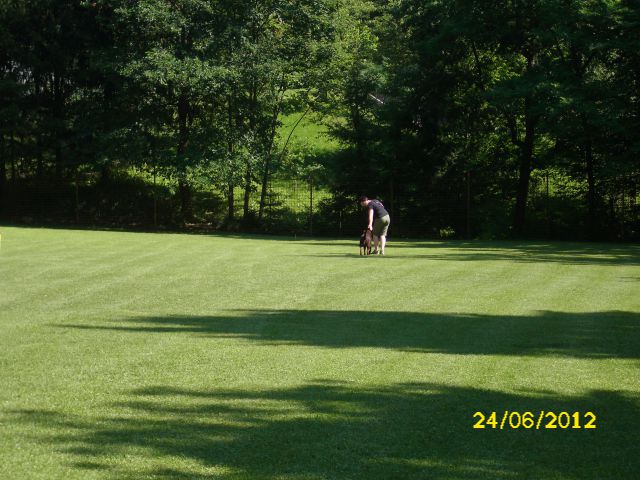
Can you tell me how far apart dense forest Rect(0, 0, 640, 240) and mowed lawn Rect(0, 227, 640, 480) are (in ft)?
55.7

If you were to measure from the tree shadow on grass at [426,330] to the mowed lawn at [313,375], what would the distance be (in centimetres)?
4

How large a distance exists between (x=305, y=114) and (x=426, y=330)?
29480mm

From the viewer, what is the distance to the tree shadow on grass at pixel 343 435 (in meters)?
5.36

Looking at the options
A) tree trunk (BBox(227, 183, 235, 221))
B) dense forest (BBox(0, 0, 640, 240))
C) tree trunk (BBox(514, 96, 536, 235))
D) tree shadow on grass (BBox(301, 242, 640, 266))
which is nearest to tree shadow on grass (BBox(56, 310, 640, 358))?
tree shadow on grass (BBox(301, 242, 640, 266))

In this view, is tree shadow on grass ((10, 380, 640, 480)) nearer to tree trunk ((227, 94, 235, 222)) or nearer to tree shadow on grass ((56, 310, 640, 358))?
tree shadow on grass ((56, 310, 640, 358))

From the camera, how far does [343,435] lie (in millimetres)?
6062

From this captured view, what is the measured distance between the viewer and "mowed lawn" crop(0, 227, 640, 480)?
556 cm

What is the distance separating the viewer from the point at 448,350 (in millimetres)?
9211

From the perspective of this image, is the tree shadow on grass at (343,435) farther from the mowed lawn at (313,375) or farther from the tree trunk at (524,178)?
the tree trunk at (524,178)

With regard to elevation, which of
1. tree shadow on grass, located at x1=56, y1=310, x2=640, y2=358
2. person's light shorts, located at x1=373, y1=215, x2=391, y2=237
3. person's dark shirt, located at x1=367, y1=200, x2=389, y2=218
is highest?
person's dark shirt, located at x1=367, y1=200, x2=389, y2=218

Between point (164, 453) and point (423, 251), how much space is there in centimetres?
1944

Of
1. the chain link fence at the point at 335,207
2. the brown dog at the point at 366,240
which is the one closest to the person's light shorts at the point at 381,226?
the brown dog at the point at 366,240

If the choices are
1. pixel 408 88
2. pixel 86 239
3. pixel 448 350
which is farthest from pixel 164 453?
pixel 408 88

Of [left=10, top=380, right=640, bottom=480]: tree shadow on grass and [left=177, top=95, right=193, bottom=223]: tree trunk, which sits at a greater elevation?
[left=177, top=95, right=193, bottom=223]: tree trunk
